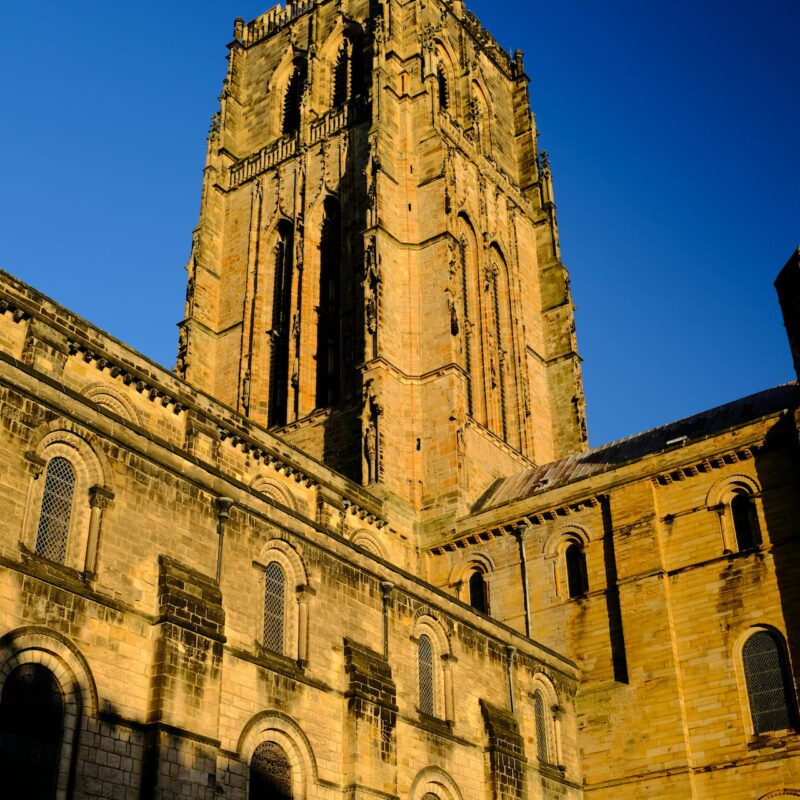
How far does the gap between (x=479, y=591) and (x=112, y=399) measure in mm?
14228

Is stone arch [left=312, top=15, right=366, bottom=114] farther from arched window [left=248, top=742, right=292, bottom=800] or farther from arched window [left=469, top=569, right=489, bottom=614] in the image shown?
arched window [left=248, top=742, right=292, bottom=800]

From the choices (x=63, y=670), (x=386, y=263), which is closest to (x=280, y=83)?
(x=386, y=263)

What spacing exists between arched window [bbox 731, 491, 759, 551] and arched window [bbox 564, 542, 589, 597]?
490 cm

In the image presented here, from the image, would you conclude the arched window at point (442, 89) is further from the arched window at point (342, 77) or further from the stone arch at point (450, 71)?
the arched window at point (342, 77)

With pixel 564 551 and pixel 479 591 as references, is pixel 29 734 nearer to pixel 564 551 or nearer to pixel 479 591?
pixel 564 551

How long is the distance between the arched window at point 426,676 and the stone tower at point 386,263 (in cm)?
1094

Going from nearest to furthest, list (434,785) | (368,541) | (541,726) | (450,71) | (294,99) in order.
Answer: (434,785)
(541,726)
(368,541)
(294,99)
(450,71)

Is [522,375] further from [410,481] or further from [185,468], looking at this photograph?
[185,468]

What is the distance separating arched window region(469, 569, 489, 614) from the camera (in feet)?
121

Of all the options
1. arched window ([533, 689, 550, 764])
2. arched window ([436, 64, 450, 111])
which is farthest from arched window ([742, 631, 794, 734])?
arched window ([436, 64, 450, 111])

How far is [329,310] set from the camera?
157 ft

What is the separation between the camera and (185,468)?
2292 centimetres

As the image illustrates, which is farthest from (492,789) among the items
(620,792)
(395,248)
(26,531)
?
(395,248)

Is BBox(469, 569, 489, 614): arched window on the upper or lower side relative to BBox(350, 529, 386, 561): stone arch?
lower
